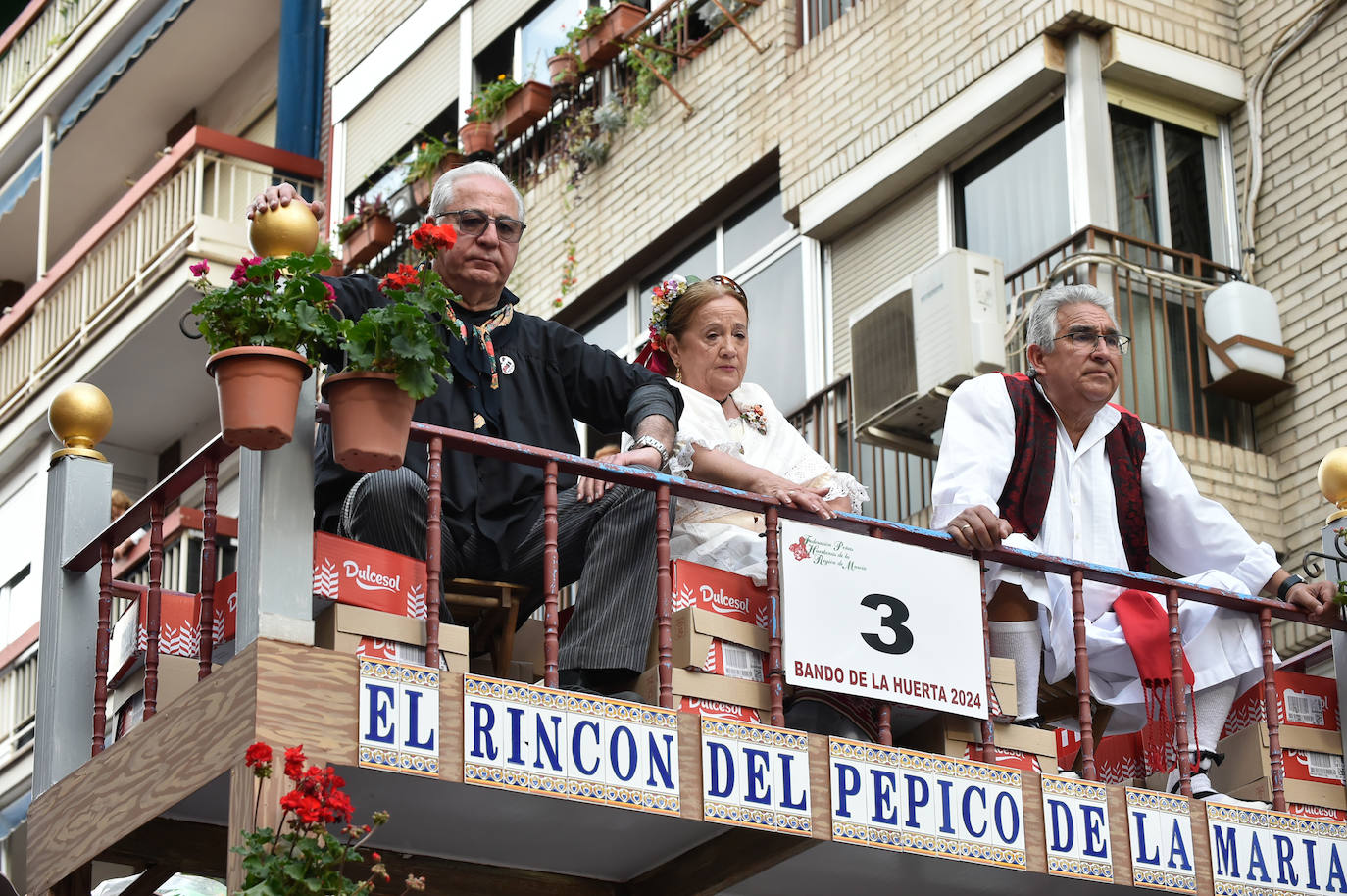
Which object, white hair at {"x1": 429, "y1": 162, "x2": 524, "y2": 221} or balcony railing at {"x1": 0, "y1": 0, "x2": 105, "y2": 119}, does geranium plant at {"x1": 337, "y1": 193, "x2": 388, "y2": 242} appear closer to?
balcony railing at {"x1": 0, "y1": 0, "x2": 105, "y2": 119}

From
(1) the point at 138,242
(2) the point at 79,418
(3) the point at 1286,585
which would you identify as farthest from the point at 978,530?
(1) the point at 138,242

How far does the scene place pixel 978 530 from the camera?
309 inches

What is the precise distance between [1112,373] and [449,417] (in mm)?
2549

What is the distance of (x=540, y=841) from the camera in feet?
24.9

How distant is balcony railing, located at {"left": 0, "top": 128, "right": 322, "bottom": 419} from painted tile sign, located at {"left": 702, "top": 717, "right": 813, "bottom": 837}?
1220 centimetres

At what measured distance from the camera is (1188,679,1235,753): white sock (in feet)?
27.3

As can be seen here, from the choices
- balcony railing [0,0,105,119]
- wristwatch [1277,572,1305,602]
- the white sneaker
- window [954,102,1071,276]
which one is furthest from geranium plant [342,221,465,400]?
balcony railing [0,0,105,119]

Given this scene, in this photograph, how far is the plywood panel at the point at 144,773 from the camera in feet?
21.7

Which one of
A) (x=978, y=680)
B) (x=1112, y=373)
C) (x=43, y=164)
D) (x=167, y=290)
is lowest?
(x=978, y=680)

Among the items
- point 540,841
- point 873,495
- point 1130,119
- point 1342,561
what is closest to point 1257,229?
point 1130,119

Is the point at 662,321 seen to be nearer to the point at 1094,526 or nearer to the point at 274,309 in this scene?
the point at 1094,526

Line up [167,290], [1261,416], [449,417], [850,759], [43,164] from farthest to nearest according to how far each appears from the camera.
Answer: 1. [43,164]
2. [167,290]
3. [1261,416]
4. [449,417]
5. [850,759]

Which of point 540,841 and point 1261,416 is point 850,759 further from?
point 1261,416

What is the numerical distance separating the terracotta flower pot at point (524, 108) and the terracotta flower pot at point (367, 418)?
10.3 meters
